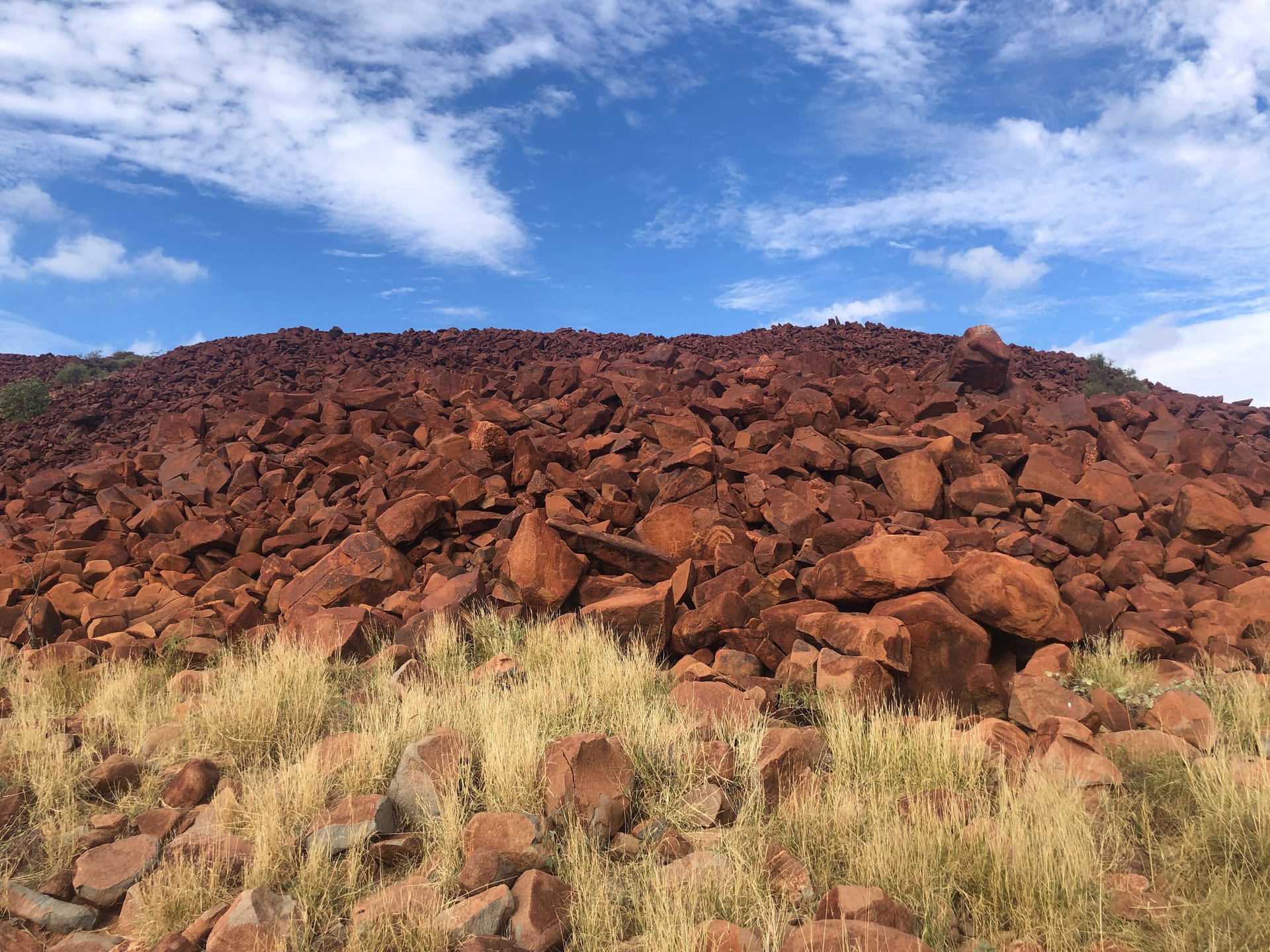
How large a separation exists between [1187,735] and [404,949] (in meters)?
4.99

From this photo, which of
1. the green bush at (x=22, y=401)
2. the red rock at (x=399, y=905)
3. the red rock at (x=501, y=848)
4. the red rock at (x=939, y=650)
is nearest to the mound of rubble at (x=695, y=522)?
the red rock at (x=939, y=650)

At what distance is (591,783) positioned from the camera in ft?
15.0

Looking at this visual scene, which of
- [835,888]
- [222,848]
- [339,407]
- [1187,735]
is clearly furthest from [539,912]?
[339,407]

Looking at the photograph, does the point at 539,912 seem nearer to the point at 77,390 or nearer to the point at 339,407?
the point at 339,407

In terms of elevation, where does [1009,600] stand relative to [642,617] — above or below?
above

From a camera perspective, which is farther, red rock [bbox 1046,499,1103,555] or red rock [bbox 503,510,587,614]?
red rock [bbox 1046,499,1103,555]

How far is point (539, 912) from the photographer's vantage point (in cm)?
373

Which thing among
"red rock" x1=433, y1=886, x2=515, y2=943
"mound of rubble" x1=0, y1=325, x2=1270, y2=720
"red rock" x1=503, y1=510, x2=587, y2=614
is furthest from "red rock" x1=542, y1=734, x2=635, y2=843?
"red rock" x1=503, y1=510, x2=587, y2=614

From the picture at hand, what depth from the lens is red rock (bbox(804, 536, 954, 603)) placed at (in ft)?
22.3

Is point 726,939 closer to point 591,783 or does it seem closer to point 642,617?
point 591,783

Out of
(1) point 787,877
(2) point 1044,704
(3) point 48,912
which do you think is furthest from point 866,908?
(3) point 48,912

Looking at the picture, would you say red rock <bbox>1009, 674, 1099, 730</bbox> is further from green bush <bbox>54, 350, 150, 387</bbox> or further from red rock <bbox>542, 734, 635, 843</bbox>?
green bush <bbox>54, 350, 150, 387</bbox>

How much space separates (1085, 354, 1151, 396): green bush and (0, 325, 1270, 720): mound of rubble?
4.19m

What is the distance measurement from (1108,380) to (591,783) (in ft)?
65.2
